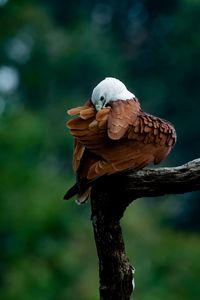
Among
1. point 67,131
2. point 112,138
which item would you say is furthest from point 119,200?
point 67,131

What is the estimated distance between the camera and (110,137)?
14.2 feet

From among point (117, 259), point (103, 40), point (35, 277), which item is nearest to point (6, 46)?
point (103, 40)

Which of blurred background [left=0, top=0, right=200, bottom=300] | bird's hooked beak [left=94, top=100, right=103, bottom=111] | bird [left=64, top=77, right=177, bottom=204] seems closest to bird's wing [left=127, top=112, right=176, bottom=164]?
bird [left=64, top=77, right=177, bottom=204]

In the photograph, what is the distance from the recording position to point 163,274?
16.3 meters

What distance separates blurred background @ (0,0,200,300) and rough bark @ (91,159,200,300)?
878cm

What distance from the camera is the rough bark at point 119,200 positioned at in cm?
438

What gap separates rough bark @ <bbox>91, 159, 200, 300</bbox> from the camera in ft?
14.4

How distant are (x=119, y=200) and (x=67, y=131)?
47.3 ft

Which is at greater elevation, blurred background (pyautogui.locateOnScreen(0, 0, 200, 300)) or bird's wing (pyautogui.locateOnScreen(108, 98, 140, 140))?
blurred background (pyautogui.locateOnScreen(0, 0, 200, 300))

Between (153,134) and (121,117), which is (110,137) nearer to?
(121,117)

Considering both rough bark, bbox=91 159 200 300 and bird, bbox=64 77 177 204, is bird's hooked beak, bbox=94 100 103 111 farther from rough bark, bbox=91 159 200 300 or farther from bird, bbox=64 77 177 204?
rough bark, bbox=91 159 200 300

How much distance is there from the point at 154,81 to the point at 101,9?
348 cm

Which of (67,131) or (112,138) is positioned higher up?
(67,131)

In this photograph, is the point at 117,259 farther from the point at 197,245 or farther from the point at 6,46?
the point at 6,46
